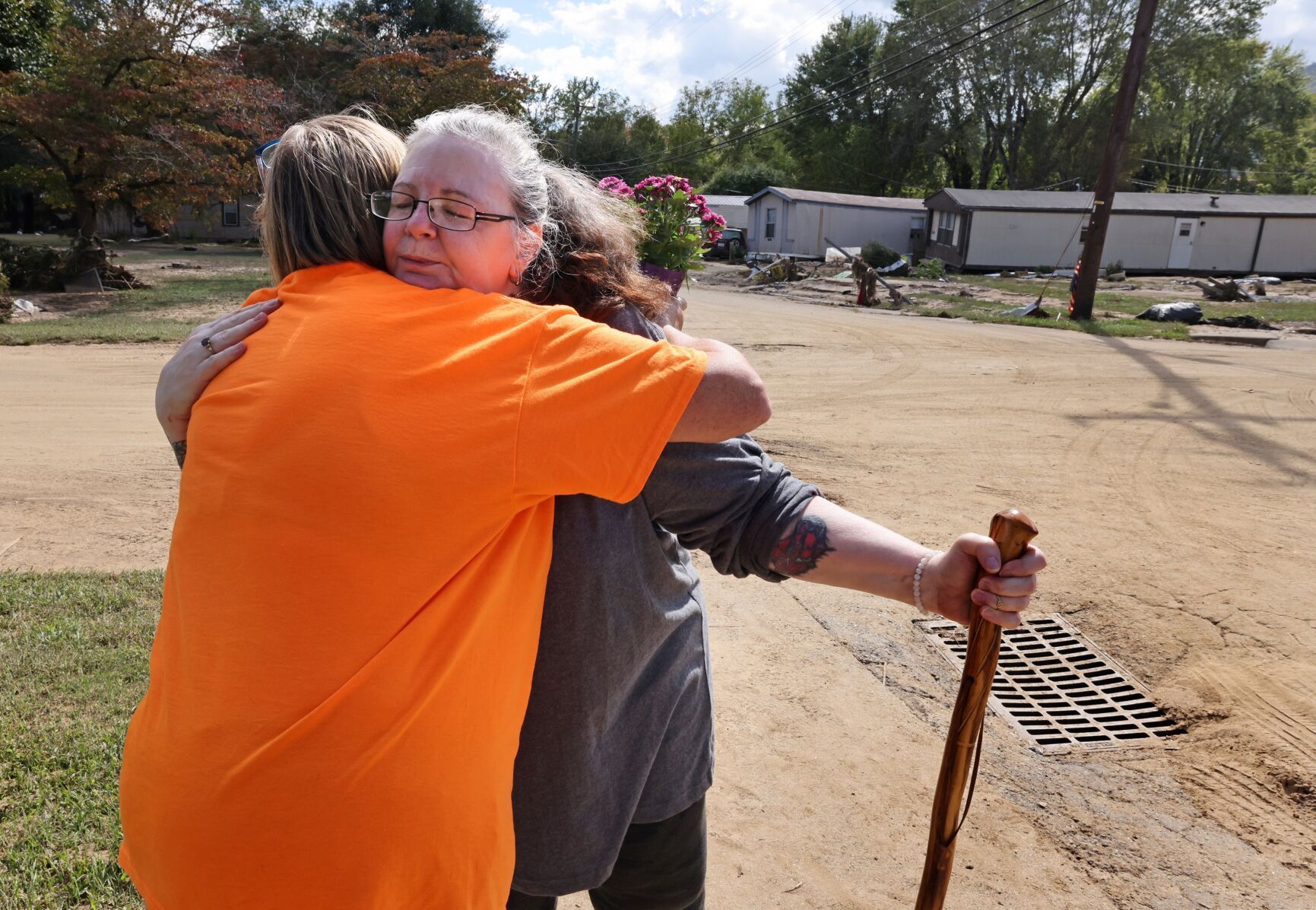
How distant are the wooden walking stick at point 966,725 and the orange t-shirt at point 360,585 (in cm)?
62

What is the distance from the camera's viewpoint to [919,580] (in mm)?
1494

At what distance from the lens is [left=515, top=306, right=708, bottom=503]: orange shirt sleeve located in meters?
1.17

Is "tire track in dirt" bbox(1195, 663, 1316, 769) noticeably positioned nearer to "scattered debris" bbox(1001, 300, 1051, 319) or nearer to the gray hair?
the gray hair

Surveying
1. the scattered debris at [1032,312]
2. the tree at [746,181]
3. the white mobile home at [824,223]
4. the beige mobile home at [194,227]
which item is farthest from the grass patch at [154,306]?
the tree at [746,181]

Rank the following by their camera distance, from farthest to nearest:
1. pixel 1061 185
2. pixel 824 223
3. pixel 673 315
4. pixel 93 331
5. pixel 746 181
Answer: pixel 746 181
pixel 1061 185
pixel 824 223
pixel 93 331
pixel 673 315

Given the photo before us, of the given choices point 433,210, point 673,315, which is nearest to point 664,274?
point 673,315

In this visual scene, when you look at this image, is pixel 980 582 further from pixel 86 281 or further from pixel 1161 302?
pixel 1161 302

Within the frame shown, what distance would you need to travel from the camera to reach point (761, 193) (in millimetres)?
39250

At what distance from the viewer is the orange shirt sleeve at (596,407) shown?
117 cm

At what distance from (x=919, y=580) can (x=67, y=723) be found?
11.3 feet

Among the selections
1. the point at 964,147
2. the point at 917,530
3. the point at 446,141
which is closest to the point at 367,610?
the point at 446,141

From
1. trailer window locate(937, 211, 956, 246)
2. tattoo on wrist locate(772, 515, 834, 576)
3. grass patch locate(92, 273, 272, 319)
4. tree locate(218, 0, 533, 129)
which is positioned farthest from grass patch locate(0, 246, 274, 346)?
trailer window locate(937, 211, 956, 246)

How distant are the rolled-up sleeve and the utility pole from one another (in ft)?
59.0

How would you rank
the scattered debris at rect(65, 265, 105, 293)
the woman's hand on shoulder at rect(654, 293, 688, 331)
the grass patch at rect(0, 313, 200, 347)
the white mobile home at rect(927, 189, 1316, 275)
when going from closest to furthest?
the woman's hand on shoulder at rect(654, 293, 688, 331) → the grass patch at rect(0, 313, 200, 347) → the scattered debris at rect(65, 265, 105, 293) → the white mobile home at rect(927, 189, 1316, 275)
